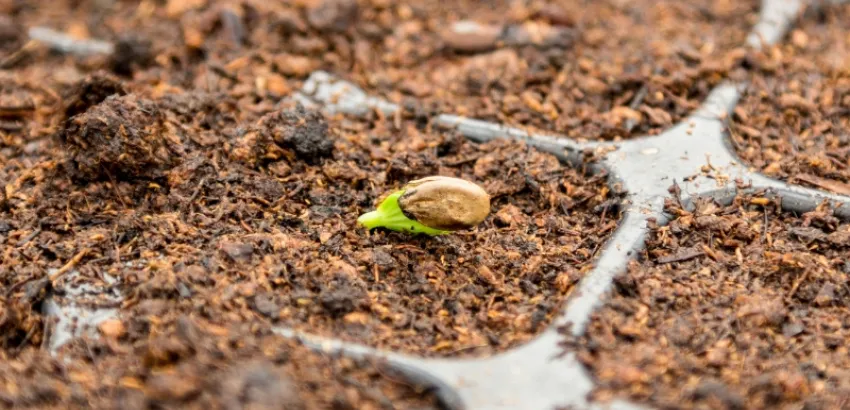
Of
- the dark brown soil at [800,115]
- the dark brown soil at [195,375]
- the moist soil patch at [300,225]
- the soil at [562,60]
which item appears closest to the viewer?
the dark brown soil at [195,375]

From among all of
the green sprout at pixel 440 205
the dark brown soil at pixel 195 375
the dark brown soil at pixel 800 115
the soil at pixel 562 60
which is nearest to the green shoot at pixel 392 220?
the green sprout at pixel 440 205

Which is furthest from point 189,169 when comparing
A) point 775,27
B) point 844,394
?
point 775,27

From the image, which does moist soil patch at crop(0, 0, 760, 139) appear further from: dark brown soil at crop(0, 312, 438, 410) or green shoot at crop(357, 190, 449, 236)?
dark brown soil at crop(0, 312, 438, 410)

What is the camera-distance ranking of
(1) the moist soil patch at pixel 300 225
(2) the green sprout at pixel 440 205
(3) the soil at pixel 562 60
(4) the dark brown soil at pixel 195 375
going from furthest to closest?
(3) the soil at pixel 562 60
(2) the green sprout at pixel 440 205
(1) the moist soil patch at pixel 300 225
(4) the dark brown soil at pixel 195 375

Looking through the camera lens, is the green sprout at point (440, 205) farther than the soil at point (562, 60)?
No

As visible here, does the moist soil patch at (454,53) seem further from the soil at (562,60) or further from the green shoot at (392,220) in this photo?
Answer: the green shoot at (392,220)

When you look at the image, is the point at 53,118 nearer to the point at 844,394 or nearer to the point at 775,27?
the point at 844,394
